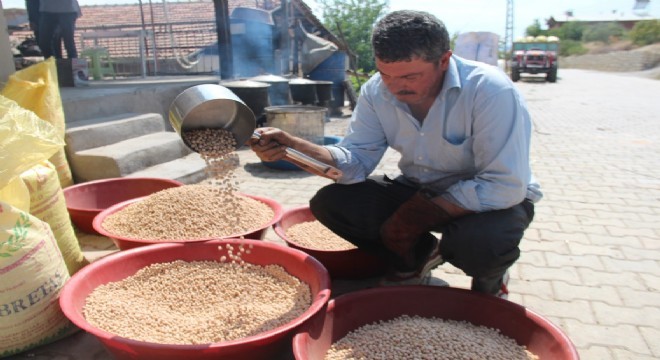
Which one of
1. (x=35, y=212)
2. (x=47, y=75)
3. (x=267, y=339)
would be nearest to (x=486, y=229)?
(x=267, y=339)

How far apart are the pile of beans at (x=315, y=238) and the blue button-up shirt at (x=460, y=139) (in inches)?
17.6

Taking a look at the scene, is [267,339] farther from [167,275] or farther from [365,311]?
[167,275]

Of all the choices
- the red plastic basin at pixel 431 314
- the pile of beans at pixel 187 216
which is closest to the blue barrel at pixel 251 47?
the pile of beans at pixel 187 216

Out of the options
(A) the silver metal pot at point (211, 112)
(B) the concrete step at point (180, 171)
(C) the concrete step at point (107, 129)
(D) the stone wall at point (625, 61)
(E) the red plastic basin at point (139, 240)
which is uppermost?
(A) the silver metal pot at point (211, 112)

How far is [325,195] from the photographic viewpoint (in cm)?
214

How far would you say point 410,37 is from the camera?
1580 mm

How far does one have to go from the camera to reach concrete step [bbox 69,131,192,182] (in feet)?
11.2

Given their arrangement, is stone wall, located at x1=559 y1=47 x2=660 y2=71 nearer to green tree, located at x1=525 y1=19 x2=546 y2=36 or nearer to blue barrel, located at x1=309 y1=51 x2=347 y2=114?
green tree, located at x1=525 y1=19 x2=546 y2=36

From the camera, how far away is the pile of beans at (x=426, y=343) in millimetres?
1569

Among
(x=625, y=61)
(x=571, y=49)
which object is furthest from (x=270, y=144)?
(x=571, y=49)

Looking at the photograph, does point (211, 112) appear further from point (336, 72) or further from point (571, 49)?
point (571, 49)

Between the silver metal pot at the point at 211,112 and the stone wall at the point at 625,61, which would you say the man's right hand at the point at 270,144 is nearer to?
the silver metal pot at the point at 211,112

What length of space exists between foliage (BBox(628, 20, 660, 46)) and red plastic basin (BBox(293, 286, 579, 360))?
4313cm

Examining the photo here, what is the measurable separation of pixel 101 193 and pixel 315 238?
156 centimetres
